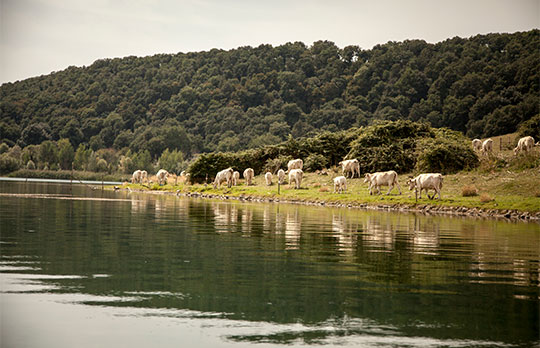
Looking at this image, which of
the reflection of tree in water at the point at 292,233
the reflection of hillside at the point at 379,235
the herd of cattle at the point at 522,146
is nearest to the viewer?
the reflection of tree in water at the point at 292,233

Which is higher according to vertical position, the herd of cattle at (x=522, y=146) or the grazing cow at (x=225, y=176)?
the herd of cattle at (x=522, y=146)

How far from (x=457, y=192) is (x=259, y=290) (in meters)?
39.6

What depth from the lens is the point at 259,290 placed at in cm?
1189

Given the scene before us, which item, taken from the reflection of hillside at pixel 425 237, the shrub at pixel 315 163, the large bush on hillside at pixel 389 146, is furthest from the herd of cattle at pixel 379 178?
the reflection of hillside at pixel 425 237

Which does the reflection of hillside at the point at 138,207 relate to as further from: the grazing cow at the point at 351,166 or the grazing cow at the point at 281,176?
the grazing cow at the point at 351,166

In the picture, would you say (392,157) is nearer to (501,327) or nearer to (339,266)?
(339,266)

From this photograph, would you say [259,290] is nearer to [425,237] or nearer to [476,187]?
[425,237]

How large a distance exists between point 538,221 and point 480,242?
15462 mm

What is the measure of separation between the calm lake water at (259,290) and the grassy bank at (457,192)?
20750mm

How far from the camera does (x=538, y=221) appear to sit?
35.3 metres

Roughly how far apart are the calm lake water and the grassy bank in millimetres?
20750

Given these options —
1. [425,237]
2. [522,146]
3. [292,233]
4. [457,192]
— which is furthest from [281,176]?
[425,237]

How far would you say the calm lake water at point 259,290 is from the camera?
29.3ft

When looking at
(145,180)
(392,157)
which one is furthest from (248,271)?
(145,180)
